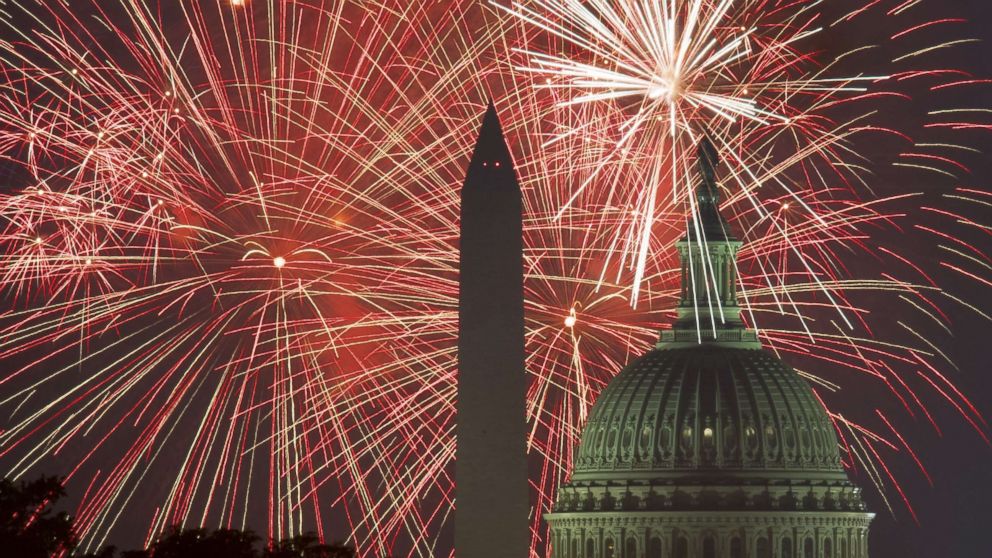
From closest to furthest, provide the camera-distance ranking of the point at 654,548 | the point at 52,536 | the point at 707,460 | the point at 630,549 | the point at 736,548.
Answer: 1. the point at 52,536
2. the point at 630,549
3. the point at 654,548
4. the point at 736,548
5. the point at 707,460

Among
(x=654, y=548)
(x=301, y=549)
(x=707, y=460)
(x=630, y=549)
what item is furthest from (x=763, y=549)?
(x=301, y=549)

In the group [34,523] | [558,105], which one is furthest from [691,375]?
[34,523]

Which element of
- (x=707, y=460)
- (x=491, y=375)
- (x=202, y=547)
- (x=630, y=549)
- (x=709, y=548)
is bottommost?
(x=202, y=547)

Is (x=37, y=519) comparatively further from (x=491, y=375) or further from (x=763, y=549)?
(x=763, y=549)

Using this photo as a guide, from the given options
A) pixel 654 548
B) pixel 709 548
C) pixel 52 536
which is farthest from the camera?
pixel 709 548

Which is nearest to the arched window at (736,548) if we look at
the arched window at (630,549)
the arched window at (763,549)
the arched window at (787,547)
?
the arched window at (763,549)

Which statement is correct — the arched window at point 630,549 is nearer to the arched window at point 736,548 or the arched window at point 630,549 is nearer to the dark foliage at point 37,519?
the arched window at point 736,548

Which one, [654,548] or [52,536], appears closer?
[52,536]
